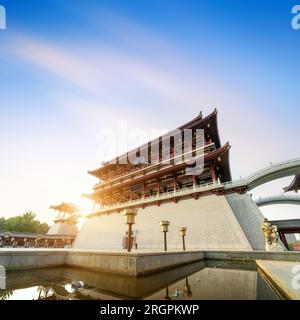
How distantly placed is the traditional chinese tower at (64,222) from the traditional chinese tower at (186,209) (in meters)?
9.46

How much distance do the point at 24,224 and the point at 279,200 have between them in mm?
52181

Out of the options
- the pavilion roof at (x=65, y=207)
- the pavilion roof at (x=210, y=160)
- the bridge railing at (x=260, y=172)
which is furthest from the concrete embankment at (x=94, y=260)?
the pavilion roof at (x=65, y=207)

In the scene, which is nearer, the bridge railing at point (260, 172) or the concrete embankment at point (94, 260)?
the concrete embankment at point (94, 260)

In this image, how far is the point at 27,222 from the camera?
143 ft

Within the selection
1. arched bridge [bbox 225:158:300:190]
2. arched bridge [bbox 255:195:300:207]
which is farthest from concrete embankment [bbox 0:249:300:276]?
arched bridge [bbox 255:195:300:207]

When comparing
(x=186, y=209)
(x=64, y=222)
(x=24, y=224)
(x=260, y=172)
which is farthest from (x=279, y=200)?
(x=24, y=224)

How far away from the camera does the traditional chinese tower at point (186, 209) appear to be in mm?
12867

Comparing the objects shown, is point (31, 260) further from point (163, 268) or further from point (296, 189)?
point (296, 189)

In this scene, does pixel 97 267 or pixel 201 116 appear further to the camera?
pixel 201 116

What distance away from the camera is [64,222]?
32.7 metres

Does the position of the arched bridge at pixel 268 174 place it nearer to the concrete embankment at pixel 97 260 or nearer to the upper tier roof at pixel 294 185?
the concrete embankment at pixel 97 260

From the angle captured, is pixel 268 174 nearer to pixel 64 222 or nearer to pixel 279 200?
pixel 279 200
